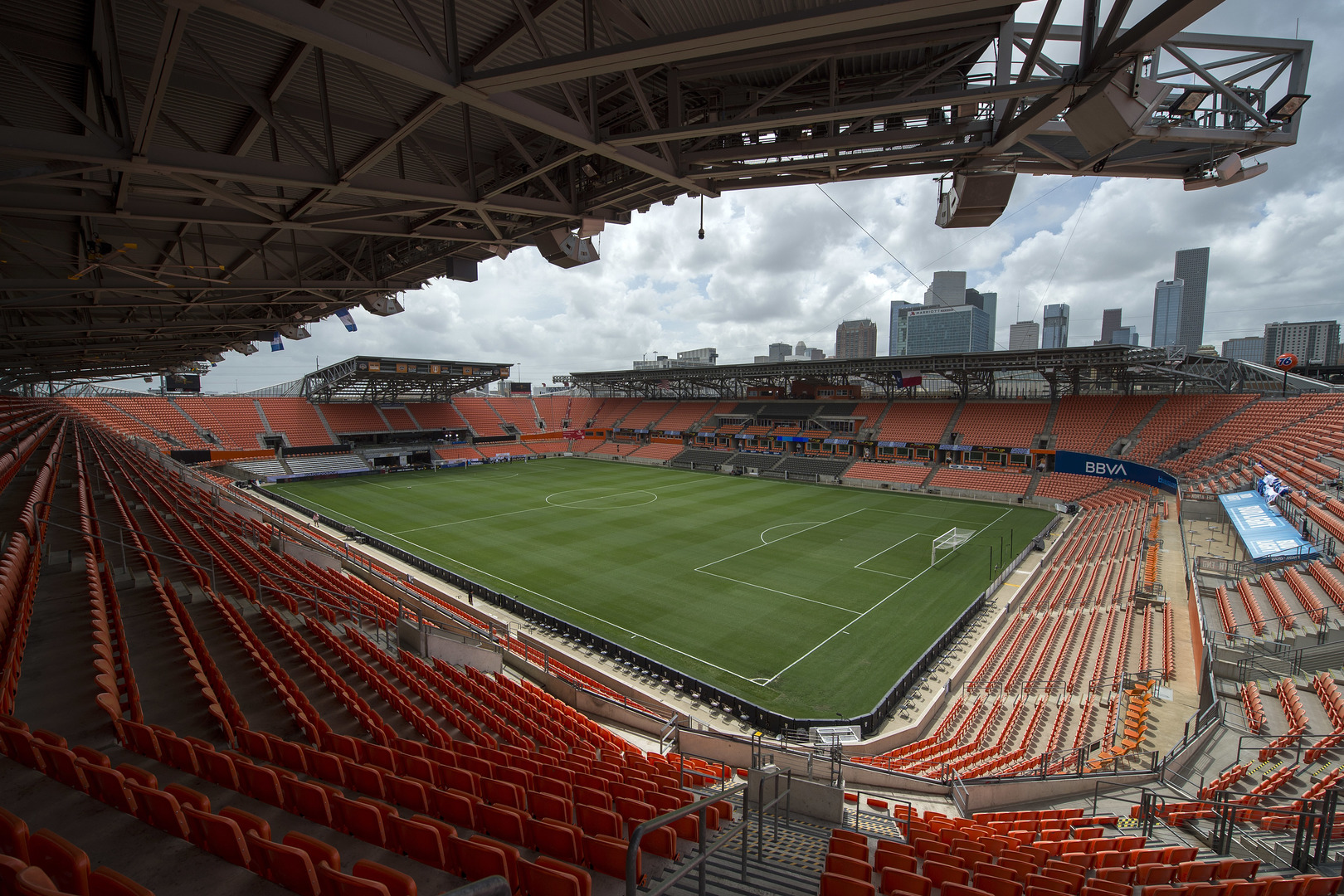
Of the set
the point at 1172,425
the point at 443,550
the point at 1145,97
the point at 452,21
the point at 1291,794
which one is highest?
the point at 452,21

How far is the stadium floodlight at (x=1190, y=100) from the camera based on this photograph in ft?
17.2

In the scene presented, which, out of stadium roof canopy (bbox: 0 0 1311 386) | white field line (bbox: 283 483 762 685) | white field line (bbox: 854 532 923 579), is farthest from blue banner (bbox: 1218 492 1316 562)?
stadium roof canopy (bbox: 0 0 1311 386)

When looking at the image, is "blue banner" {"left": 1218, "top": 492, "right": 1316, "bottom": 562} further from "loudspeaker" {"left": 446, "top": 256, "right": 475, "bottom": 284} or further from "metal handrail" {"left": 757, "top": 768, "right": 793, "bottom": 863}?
"loudspeaker" {"left": 446, "top": 256, "right": 475, "bottom": 284}

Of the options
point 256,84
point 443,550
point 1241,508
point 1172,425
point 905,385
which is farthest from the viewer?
point 905,385

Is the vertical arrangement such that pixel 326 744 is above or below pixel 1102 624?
above

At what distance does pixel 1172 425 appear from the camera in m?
35.2

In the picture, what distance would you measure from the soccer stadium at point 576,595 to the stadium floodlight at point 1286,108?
28 millimetres

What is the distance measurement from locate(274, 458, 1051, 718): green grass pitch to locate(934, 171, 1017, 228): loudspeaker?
1170 cm

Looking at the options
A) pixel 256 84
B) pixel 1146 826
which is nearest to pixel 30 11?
pixel 256 84

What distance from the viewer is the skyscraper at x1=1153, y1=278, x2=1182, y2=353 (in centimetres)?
9938

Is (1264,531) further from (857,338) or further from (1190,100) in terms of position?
(857,338)

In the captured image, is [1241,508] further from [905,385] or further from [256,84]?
[905,385]

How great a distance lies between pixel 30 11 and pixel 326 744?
722cm

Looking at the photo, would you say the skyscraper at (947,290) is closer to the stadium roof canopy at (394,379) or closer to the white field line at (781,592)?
the white field line at (781,592)
